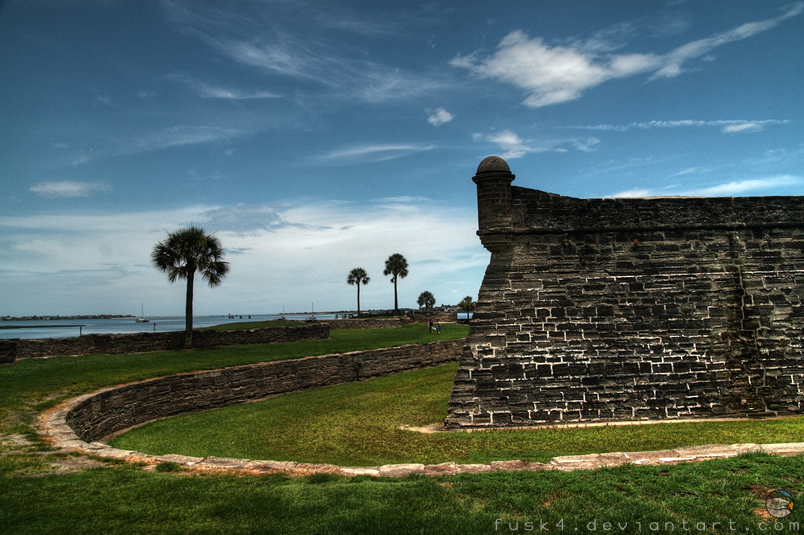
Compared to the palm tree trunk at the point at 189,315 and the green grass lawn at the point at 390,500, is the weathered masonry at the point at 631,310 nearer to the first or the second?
the green grass lawn at the point at 390,500

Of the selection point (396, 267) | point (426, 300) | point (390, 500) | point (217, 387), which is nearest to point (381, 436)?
point (390, 500)

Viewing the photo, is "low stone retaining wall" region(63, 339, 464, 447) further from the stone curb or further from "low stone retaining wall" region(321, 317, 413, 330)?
"low stone retaining wall" region(321, 317, 413, 330)

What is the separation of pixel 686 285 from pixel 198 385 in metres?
13.3

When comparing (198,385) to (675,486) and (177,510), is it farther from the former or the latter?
(675,486)

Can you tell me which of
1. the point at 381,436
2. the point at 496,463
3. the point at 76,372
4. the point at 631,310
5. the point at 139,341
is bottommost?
the point at 381,436

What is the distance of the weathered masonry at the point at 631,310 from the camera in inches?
407

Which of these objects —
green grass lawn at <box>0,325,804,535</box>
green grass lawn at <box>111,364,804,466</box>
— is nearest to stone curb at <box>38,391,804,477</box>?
green grass lawn at <box>0,325,804,535</box>

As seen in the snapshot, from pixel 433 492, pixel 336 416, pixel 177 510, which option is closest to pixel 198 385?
pixel 336 416

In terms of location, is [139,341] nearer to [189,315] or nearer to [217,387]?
[189,315]

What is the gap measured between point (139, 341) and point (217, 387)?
980cm

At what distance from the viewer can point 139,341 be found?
21969mm

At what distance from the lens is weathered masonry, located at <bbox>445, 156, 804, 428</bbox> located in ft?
33.9

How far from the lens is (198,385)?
46.4ft

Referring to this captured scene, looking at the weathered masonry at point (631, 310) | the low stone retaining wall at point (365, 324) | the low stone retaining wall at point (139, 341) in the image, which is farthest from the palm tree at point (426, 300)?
the weathered masonry at point (631, 310)
